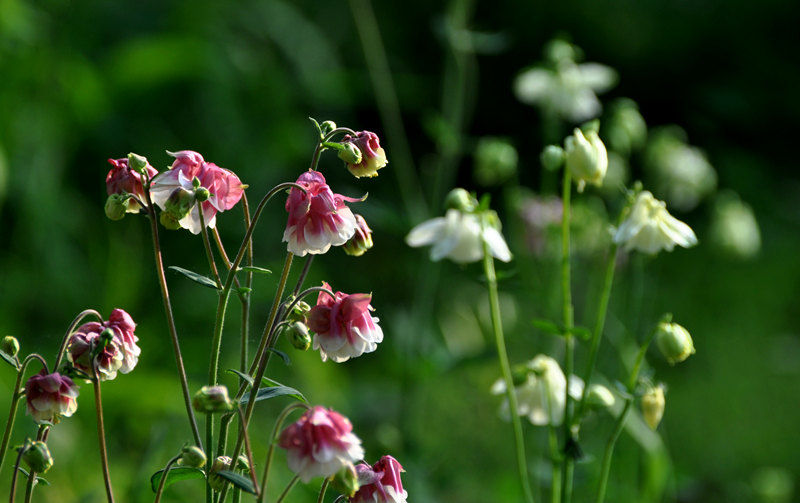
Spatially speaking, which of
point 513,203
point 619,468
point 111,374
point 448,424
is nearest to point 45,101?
point 448,424

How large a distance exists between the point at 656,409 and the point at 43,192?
217 centimetres

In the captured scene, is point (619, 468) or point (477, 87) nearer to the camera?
point (619, 468)

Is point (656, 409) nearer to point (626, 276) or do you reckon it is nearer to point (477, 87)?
point (626, 276)

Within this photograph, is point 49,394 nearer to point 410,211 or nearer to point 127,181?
point 127,181

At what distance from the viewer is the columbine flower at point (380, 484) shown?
28.9 inches

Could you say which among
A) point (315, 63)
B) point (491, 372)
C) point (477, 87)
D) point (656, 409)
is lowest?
point (491, 372)

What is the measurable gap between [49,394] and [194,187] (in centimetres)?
21

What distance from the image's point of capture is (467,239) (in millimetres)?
1085

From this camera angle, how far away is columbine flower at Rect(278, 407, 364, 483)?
63 centimetres

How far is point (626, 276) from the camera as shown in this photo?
241 centimetres

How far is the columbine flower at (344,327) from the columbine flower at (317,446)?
0.09m

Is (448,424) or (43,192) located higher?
(43,192)

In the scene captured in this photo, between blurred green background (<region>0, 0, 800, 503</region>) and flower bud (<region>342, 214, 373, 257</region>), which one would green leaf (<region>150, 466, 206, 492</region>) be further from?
blurred green background (<region>0, 0, 800, 503</region>)

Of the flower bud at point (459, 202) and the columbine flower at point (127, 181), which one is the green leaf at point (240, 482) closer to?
the columbine flower at point (127, 181)
